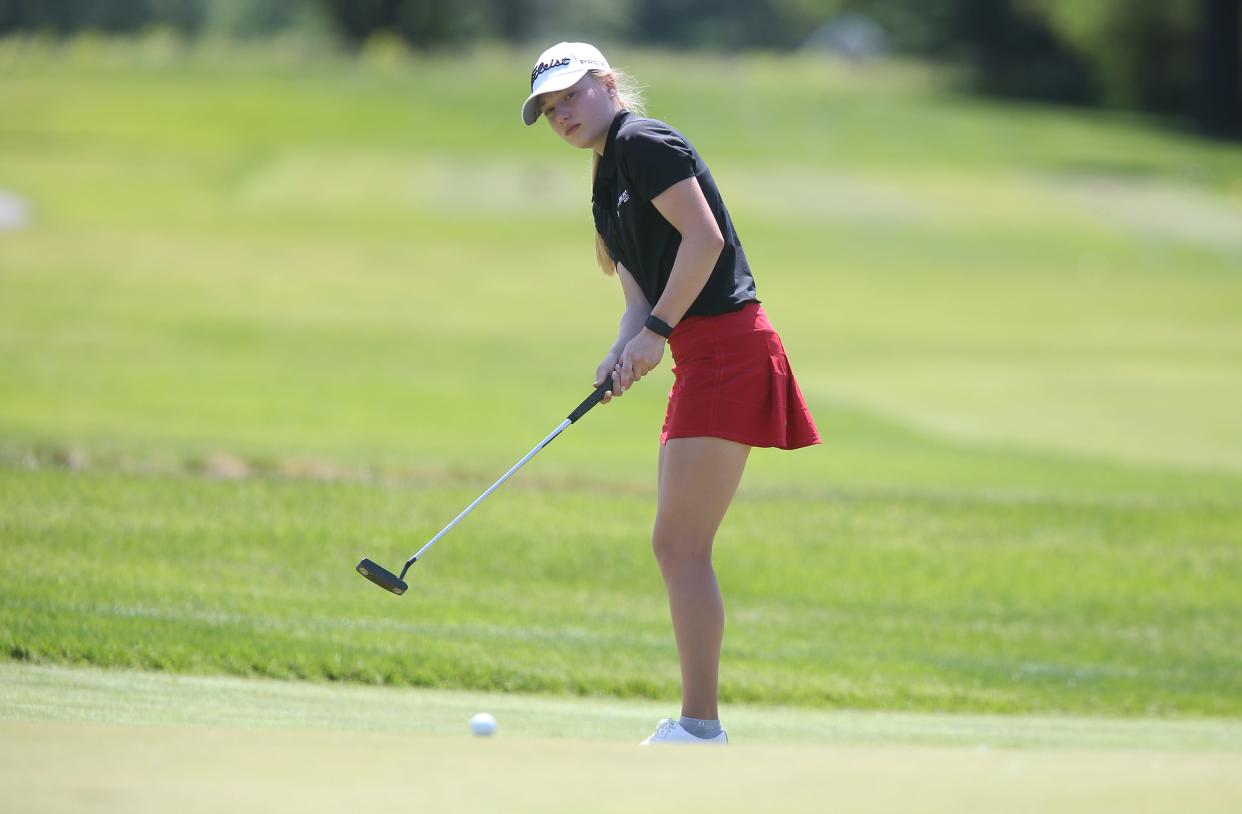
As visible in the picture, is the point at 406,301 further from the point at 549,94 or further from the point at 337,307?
the point at 549,94

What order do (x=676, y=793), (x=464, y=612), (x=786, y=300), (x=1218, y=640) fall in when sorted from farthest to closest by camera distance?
1. (x=786, y=300)
2. (x=1218, y=640)
3. (x=464, y=612)
4. (x=676, y=793)

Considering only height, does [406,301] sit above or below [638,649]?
below

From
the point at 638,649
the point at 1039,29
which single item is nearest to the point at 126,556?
the point at 638,649

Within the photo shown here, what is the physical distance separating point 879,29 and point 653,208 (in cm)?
8962

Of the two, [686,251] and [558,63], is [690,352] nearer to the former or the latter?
[686,251]

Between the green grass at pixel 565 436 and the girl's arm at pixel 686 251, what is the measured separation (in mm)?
859

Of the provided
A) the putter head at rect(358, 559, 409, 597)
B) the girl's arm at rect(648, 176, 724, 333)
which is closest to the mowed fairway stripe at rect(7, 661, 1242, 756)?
the putter head at rect(358, 559, 409, 597)

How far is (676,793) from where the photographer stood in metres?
3.28

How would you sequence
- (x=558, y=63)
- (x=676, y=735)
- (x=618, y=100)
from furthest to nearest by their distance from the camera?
(x=618, y=100) → (x=558, y=63) → (x=676, y=735)

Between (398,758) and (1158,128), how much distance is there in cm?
5480

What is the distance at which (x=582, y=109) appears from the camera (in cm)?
489

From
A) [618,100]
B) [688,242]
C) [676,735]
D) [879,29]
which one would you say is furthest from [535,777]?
[879,29]

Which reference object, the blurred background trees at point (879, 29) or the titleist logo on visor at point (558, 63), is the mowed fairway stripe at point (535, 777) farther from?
the blurred background trees at point (879, 29)

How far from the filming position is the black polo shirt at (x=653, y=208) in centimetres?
470
